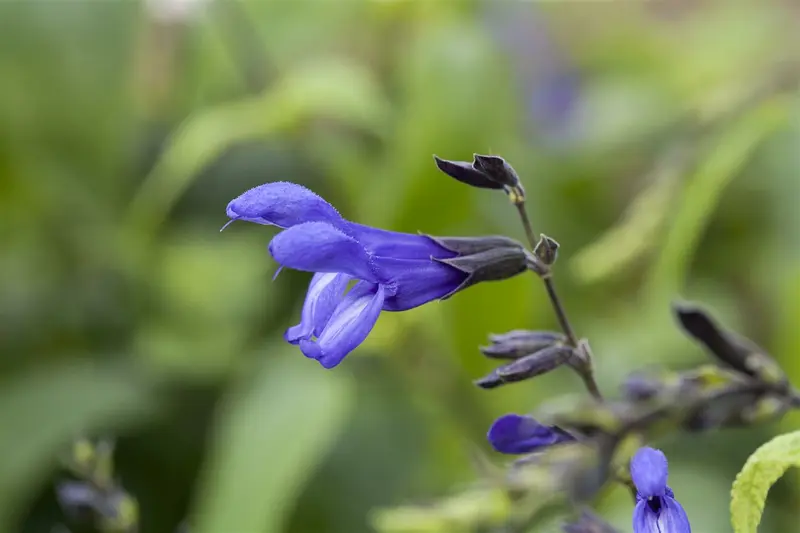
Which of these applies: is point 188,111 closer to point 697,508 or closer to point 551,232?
point 551,232

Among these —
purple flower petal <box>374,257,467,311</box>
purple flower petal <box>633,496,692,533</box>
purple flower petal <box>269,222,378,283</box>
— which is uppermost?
purple flower petal <box>269,222,378,283</box>

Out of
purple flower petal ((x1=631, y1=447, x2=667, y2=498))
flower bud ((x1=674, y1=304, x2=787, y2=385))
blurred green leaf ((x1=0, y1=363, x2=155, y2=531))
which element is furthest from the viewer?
blurred green leaf ((x1=0, y1=363, x2=155, y2=531))

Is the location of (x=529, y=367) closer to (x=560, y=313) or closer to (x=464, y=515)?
(x=560, y=313)

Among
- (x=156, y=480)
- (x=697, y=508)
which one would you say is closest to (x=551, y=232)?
(x=697, y=508)

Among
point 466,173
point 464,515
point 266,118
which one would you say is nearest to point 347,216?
point 266,118

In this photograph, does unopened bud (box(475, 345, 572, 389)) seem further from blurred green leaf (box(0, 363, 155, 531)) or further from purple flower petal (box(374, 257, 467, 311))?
blurred green leaf (box(0, 363, 155, 531))

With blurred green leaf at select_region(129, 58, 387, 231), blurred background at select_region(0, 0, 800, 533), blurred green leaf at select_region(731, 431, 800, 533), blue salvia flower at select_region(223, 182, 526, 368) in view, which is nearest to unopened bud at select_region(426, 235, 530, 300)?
blue salvia flower at select_region(223, 182, 526, 368)

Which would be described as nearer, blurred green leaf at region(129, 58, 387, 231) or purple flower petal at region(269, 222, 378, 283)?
purple flower petal at region(269, 222, 378, 283)
